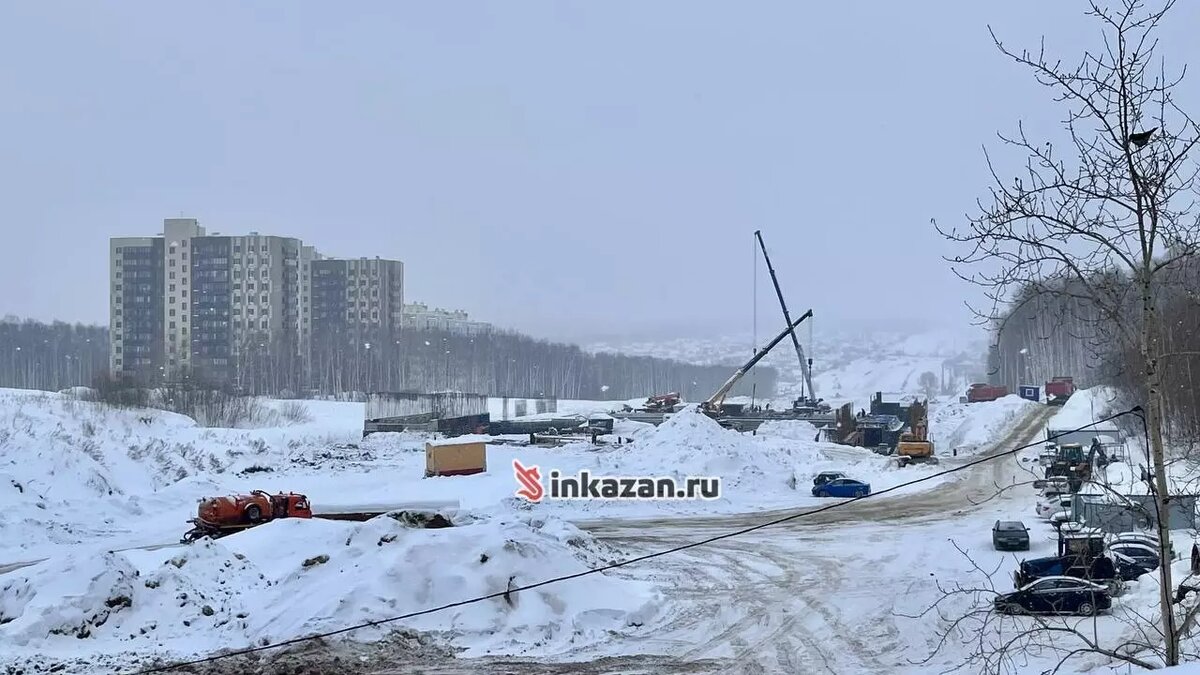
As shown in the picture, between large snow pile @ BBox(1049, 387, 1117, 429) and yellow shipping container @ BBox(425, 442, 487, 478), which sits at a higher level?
large snow pile @ BBox(1049, 387, 1117, 429)

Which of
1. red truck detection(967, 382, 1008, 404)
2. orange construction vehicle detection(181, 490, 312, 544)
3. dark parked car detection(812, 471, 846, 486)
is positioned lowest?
dark parked car detection(812, 471, 846, 486)

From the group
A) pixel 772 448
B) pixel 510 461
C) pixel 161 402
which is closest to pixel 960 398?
pixel 772 448

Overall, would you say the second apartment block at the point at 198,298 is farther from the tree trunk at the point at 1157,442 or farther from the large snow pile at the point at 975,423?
the tree trunk at the point at 1157,442

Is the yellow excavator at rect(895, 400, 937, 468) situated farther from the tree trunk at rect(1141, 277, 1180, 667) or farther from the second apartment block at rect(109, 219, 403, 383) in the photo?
the second apartment block at rect(109, 219, 403, 383)

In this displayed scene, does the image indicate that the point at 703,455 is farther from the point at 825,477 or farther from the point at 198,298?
the point at 198,298

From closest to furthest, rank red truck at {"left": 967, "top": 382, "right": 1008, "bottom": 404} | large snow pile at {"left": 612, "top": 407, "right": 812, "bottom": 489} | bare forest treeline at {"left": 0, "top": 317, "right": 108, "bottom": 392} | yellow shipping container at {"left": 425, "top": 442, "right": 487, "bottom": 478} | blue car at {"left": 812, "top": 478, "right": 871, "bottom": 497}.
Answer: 1. blue car at {"left": 812, "top": 478, "right": 871, "bottom": 497}
2. large snow pile at {"left": 612, "top": 407, "right": 812, "bottom": 489}
3. yellow shipping container at {"left": 425, "top": 442, "right": 487, "bottom": 478}
4. red truck at {"left": 967, "top": 382, "right": 1008, "bottom": 404}
5. bare forest treeline at {"left": 0, "top": 317, "right": 108, "bottom": 392}

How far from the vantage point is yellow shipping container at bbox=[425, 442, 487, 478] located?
45.7 metres

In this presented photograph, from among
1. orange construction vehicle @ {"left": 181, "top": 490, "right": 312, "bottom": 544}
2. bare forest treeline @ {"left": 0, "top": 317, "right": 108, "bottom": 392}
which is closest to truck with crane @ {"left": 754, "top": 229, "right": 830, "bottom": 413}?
orange construction vehicle @ {"left": 181, "top": 490, "right": 312, "bottom": 544}

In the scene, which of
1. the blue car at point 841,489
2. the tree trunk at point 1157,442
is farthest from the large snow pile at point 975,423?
the tree trunk at point 1157,442

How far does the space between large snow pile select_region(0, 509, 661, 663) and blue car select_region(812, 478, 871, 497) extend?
20263 mm

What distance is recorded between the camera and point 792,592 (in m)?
22.9

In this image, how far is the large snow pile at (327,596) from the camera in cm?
1819

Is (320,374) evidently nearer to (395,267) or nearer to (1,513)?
(395,267)

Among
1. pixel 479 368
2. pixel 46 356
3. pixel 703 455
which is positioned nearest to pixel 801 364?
pixel 703 455
